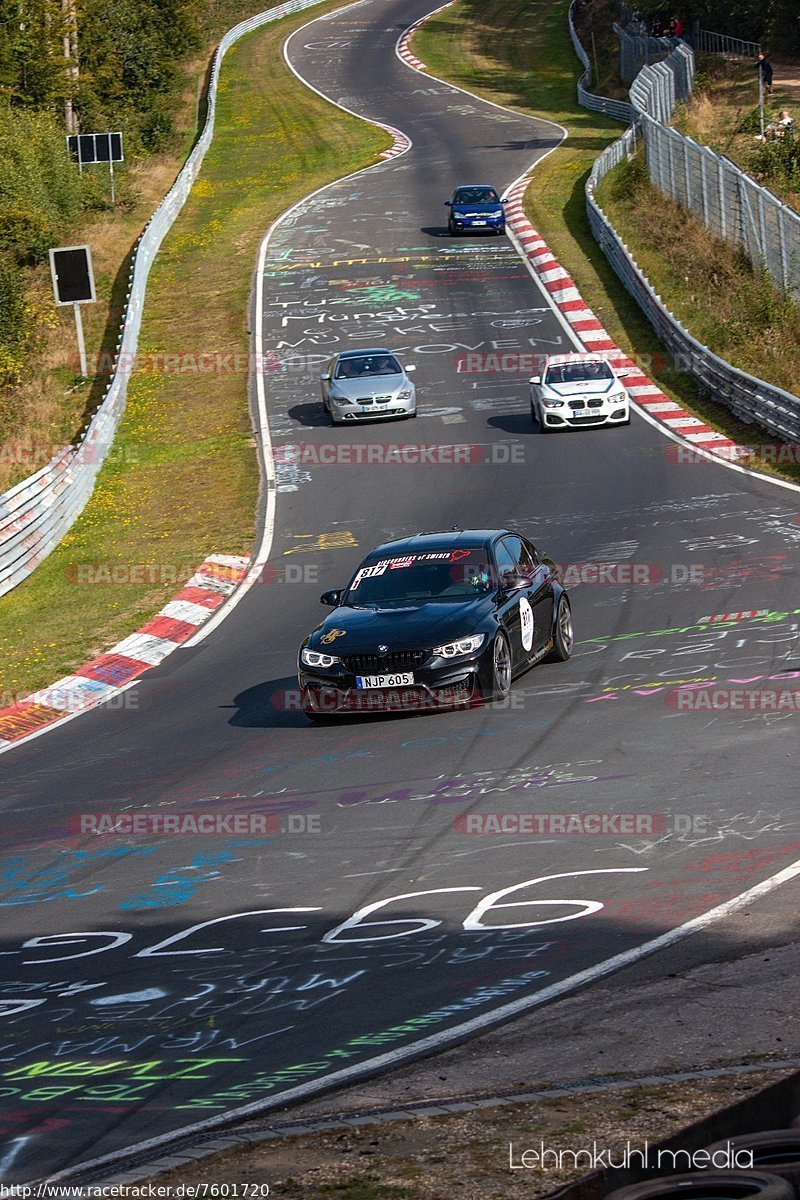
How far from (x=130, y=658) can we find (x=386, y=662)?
229 inches

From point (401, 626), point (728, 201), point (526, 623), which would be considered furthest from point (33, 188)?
point (401, 626)

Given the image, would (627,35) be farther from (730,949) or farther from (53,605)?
(730,949)

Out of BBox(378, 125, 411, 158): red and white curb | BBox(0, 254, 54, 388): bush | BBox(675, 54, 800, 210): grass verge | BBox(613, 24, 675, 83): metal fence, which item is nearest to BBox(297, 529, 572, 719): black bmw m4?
BBox(0, 254, 54, 388): bush

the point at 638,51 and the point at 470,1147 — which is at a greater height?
the point at 638,51

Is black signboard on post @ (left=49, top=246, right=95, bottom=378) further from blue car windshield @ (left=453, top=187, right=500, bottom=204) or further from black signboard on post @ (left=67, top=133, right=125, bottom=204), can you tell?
blue car windshield @ (left=453, top=187, right=500, bottom=204)

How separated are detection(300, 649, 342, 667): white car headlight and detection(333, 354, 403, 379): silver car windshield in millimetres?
17848

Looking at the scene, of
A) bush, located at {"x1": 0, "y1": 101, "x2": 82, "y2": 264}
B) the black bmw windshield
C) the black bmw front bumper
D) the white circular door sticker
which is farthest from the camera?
bush, located at {"x1": 0, "y1": 101, "x2": 82, "y2": 264}

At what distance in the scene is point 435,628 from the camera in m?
14.1

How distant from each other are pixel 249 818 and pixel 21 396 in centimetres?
2609

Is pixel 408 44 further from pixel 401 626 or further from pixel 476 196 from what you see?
pixel 401 626

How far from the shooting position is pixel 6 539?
74.0 ft

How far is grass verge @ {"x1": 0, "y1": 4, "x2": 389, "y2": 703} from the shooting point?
21.1 meters

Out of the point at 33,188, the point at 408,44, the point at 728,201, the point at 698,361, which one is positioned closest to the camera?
the point at 698,361

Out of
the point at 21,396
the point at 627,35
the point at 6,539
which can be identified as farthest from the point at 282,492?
Result: the point at 627,35
